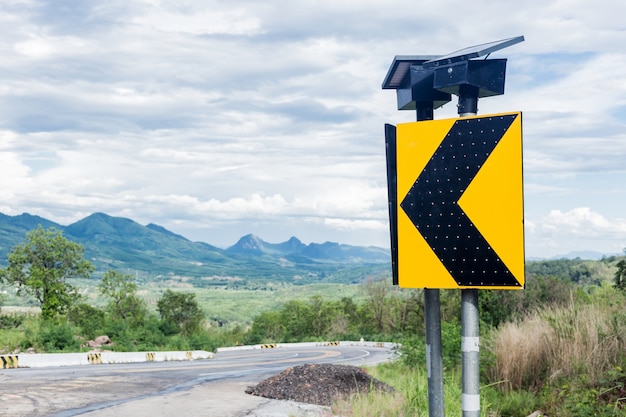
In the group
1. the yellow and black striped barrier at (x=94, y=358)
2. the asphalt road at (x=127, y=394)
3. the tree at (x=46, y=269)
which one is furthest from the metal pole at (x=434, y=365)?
the tree at (x=46, y=269)

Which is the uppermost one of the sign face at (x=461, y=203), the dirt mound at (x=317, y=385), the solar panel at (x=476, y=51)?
the solar panel at (x=476, y=51)

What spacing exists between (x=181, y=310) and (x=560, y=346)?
37643 millimetres

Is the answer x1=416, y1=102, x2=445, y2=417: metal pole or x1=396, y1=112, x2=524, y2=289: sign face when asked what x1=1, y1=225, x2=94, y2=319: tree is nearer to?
x1=416, y1=102, x2=445, y2=417: metal pole

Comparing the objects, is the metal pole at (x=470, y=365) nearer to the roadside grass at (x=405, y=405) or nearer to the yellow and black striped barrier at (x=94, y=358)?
the roadside grass at (x=405, y=405)

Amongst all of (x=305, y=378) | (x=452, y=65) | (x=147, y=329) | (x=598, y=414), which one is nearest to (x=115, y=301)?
(x=147, y=329)

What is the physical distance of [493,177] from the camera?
4.12m

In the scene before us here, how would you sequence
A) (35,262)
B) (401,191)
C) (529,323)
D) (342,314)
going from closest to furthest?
(401,191), (529,323), (35,262), (342,314)

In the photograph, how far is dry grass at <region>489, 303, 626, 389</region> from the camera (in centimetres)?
905

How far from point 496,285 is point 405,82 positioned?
164cm

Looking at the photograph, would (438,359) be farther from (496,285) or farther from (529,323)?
(529,323)

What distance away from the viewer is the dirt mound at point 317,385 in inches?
422

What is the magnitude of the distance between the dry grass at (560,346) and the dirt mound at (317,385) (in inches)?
77.4

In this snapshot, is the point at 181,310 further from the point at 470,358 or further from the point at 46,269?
the point at 470,358

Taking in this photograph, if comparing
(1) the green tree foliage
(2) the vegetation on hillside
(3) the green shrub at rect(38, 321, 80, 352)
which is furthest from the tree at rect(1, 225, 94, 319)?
(3) the green shrub at rect(38, 321, 80, 352)
